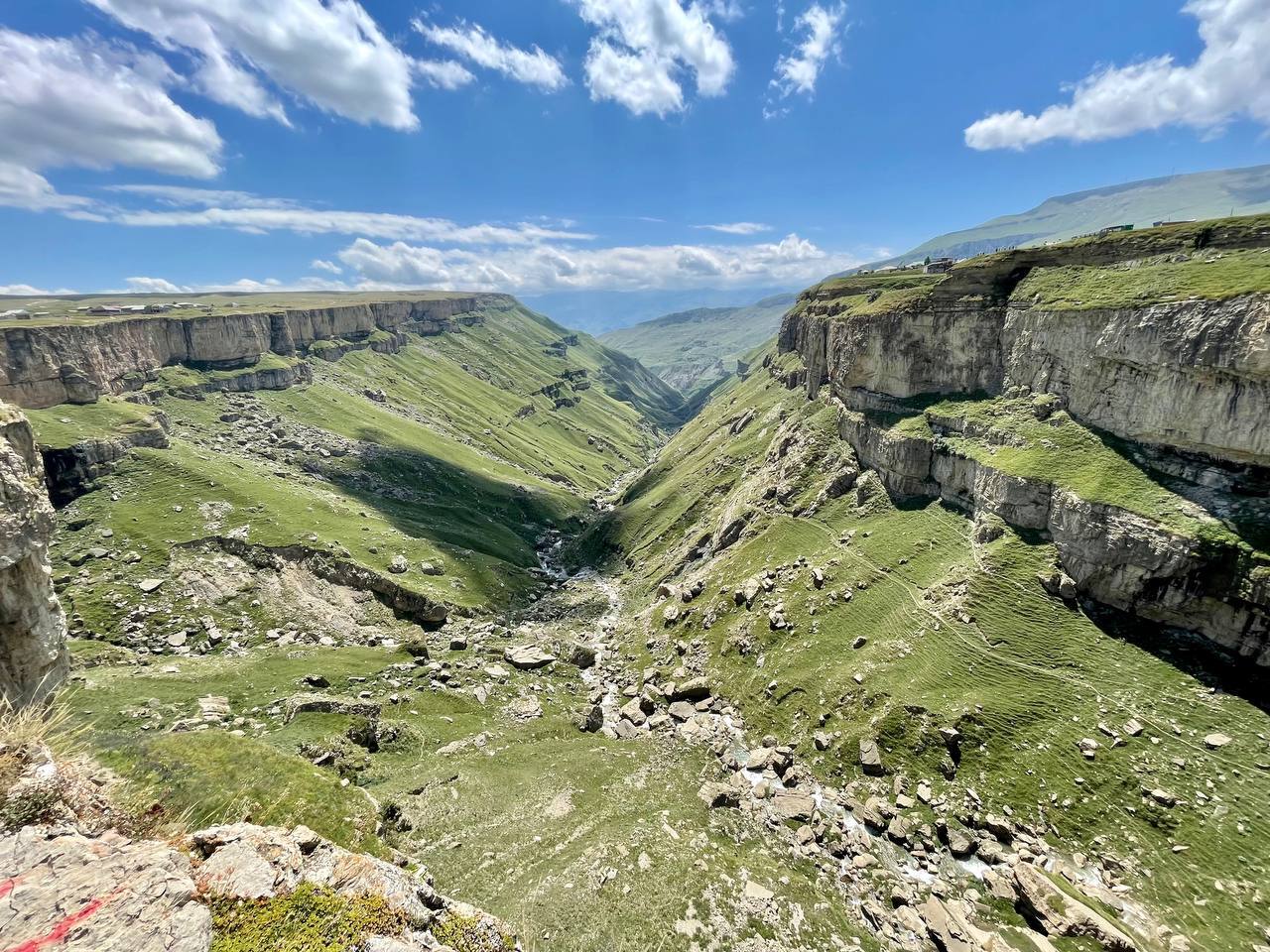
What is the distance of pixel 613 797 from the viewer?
146 feet

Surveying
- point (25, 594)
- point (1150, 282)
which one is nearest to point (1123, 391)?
point (1150, 282)

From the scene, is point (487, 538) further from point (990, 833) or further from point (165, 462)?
point (990, 833)

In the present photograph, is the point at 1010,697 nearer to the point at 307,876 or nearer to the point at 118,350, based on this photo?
the point at 307,876

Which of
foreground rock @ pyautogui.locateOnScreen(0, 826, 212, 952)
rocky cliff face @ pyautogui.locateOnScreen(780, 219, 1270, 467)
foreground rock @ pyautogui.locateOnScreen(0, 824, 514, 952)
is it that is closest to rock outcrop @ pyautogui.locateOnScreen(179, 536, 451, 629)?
foreground rock @ pyautogui.locateOnScreen(0, 824, 514, 952)

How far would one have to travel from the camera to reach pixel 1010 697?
148ft

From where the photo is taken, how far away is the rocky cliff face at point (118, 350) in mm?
100500

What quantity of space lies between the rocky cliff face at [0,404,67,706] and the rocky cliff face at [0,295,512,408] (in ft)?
365

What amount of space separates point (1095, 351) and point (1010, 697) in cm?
3666

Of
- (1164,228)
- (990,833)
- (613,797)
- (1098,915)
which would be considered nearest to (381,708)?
(613,797)

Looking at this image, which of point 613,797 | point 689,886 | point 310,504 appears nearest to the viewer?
point 689,886

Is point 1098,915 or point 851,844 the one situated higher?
point 1098,915

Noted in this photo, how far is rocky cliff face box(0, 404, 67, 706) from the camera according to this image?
23078 mm

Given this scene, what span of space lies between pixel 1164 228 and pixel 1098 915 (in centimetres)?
6928

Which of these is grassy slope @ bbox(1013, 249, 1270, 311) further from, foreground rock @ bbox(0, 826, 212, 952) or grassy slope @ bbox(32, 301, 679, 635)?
grassy slope @ bbox(32, 301, 679, 635)
